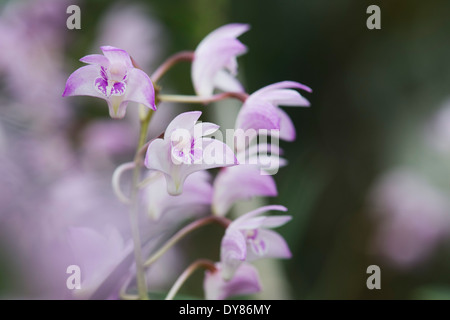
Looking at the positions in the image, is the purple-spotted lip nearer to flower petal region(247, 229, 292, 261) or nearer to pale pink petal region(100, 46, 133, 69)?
pale pink petal region(100, 46, 133, 69)

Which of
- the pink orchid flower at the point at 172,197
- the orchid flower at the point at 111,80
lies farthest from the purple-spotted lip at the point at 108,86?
the pink orchid flower at the point at 172,197

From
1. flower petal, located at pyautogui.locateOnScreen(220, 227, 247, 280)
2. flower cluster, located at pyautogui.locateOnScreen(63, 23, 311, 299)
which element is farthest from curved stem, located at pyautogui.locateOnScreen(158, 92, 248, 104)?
flower petal, located at pyautogui.locateOnScreen(220, 227, 247, 280)

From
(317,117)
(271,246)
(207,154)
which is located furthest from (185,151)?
(317,117)

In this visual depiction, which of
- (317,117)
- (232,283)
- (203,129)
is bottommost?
(232,283)

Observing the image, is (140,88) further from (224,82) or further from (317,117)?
(317,117)

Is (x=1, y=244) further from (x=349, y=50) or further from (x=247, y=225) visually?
(x=349, y=50)

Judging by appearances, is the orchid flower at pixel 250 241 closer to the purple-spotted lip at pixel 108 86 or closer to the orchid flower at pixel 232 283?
the orchid flower at pixel 232 283
